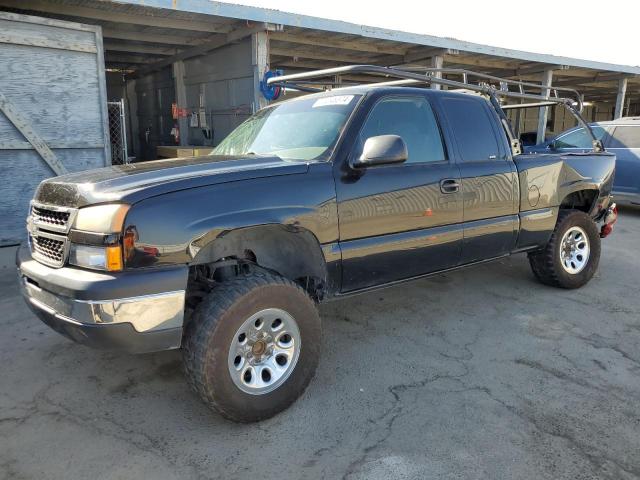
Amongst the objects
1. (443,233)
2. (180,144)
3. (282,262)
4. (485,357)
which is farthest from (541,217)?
(180,144)

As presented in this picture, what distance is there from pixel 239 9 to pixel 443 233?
6119 millimetres

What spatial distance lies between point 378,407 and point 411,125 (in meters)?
2.06

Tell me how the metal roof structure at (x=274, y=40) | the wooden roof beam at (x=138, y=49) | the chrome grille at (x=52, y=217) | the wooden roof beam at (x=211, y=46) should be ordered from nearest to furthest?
the chrome grille at (x=52, y=217), the metal roof structure at (x=274, y=40), the wooden roof beam at (x=211, y=46), the wooden roof beam at (x=138, y=49)

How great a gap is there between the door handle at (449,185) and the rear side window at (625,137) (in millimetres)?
7441

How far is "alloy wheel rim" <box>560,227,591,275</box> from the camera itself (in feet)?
16.7

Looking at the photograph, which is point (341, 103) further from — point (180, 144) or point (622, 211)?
point (180, 144)

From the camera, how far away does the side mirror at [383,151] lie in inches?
122

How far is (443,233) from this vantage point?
3826 mm

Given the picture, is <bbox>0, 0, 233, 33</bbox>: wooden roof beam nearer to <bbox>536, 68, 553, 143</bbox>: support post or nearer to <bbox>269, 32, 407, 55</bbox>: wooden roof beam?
<bbox>269, 32, 407, 55</bbox>: wooden roof beam

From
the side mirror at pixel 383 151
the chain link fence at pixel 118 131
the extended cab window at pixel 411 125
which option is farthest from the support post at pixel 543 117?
the side mirror at pixel 383 151

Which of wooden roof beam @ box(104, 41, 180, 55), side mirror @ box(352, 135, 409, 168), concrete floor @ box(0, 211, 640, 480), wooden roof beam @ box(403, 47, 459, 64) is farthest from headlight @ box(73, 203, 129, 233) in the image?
wooden roof beam @ box(403, 47, 459, 64)

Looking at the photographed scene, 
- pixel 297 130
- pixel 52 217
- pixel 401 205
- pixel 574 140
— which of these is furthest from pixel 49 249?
pixel 574 140

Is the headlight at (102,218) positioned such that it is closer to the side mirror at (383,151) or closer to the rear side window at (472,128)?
the side mirror at (383,151)

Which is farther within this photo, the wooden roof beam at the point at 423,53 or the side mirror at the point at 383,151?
the wooden roof beam at the point at 423,53
